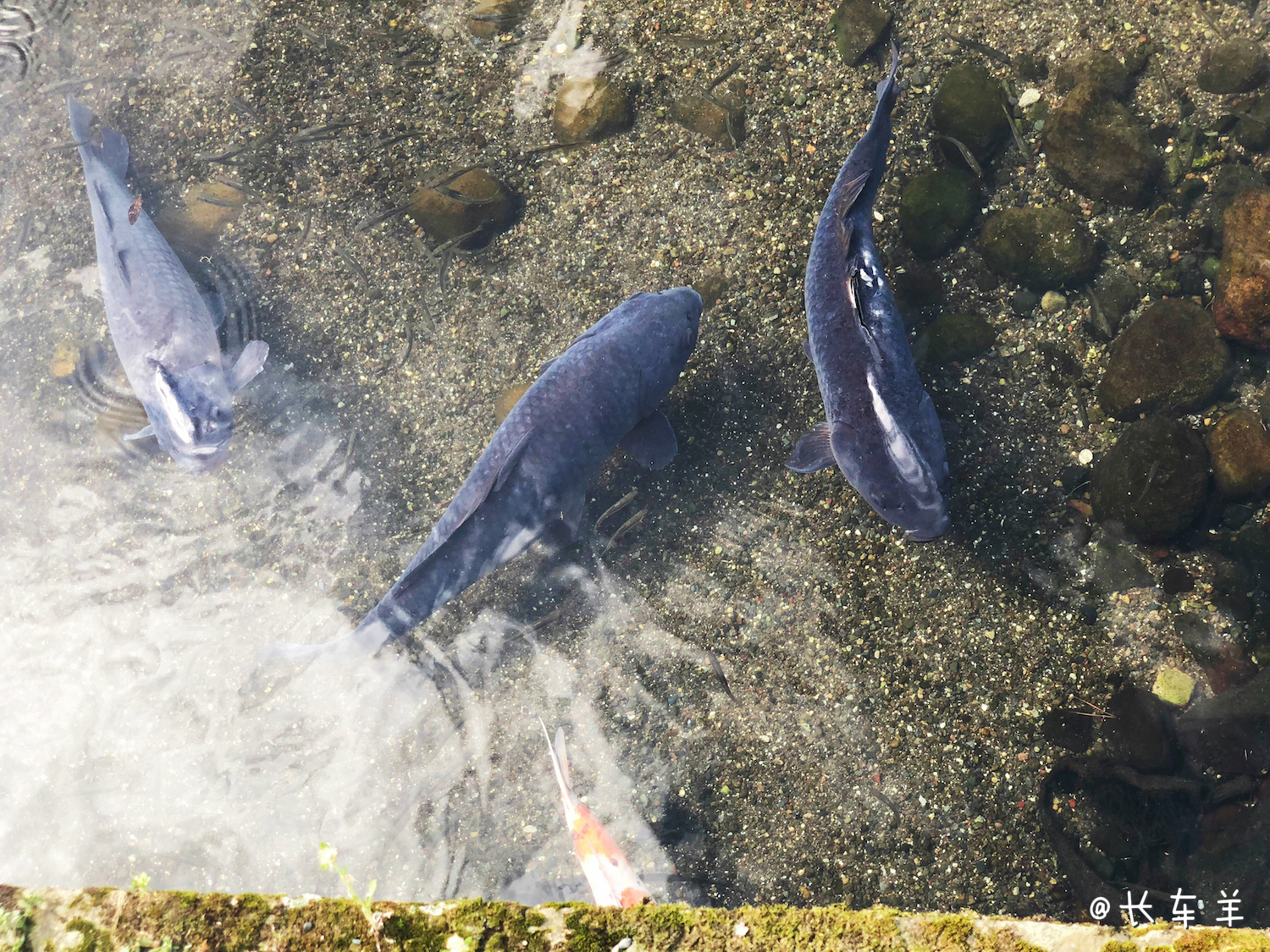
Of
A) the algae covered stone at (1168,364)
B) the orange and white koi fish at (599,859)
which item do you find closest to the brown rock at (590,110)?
the algae covered stone at (1168,364)

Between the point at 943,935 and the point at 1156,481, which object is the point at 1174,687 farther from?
the point at 943,935

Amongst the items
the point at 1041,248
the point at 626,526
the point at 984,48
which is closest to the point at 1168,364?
Answer: the point at 1041,248

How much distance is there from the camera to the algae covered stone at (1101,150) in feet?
14.3

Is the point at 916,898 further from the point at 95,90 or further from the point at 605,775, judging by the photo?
the point at 95,90

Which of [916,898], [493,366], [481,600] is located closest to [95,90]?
[493,366]

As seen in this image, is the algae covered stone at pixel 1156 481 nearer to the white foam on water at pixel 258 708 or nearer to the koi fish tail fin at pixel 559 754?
the white foam on water at pixel 258 708

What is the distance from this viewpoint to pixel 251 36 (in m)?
5.17

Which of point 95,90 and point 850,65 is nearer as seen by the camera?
point 850,65

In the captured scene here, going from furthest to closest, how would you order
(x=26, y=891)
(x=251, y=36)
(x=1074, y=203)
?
(x=251, y=36) → (x=1074, y=203) → (x=26, y=891)

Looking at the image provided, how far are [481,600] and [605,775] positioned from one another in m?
1.20

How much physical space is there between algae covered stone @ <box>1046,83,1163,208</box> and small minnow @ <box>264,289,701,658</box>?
2.52 m

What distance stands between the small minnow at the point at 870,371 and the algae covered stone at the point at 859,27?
1001 millimetres

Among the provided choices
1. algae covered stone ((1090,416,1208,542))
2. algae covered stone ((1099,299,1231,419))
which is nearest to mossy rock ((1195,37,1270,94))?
algae covered stone ((1099,299,1231,419))

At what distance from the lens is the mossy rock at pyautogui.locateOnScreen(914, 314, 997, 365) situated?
14.3 feet
